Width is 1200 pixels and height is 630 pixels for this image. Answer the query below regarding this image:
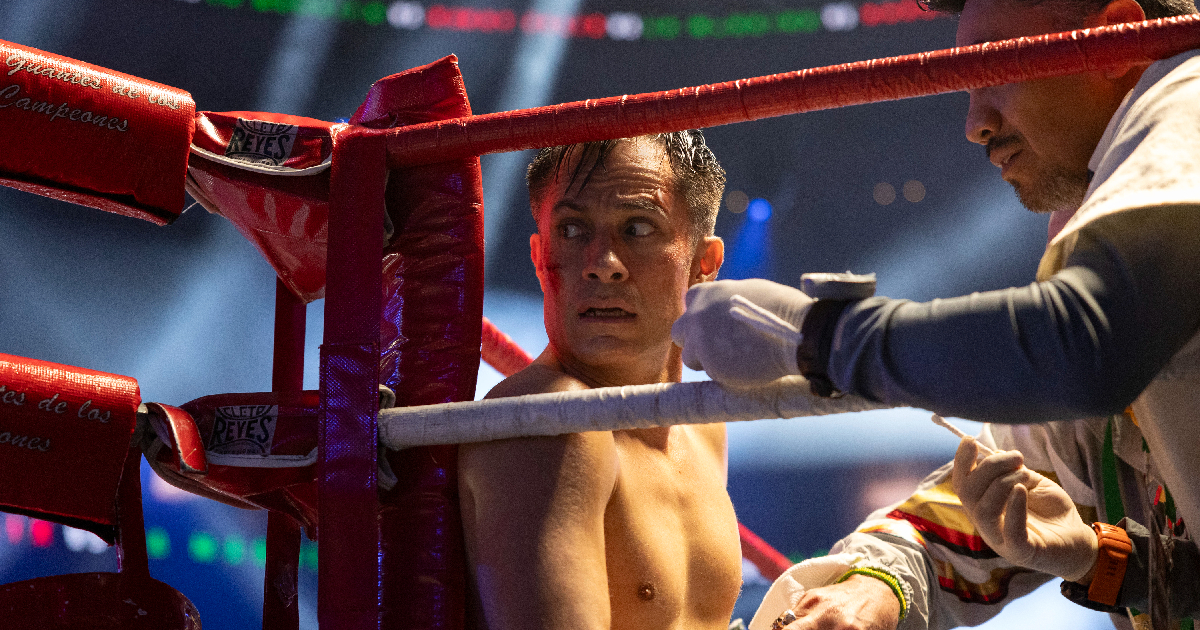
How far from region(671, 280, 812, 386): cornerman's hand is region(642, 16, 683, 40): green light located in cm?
245

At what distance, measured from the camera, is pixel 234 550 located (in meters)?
2.54

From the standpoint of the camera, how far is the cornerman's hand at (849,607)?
912 mm

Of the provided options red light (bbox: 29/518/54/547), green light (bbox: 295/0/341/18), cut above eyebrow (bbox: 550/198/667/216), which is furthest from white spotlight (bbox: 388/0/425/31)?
cut above eyebrow (bbox: 550/198/667/216)

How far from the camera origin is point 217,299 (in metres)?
2.65

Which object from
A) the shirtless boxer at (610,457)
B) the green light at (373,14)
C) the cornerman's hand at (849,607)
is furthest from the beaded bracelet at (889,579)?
the green light at (373,14)

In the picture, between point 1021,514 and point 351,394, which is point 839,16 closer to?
point 1021,514

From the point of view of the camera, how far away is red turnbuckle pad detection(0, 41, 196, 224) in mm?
826

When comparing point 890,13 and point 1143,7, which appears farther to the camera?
point 890,13

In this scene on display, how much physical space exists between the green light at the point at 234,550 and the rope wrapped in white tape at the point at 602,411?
1955 mm

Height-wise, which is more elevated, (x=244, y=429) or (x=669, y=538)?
(x=244, y=429)

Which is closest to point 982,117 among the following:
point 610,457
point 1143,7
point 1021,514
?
point 1143,7

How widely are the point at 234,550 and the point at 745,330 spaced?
2277mm

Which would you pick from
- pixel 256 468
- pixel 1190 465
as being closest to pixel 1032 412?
pixel 1190 465

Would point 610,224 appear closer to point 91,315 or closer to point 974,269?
point 91,315
